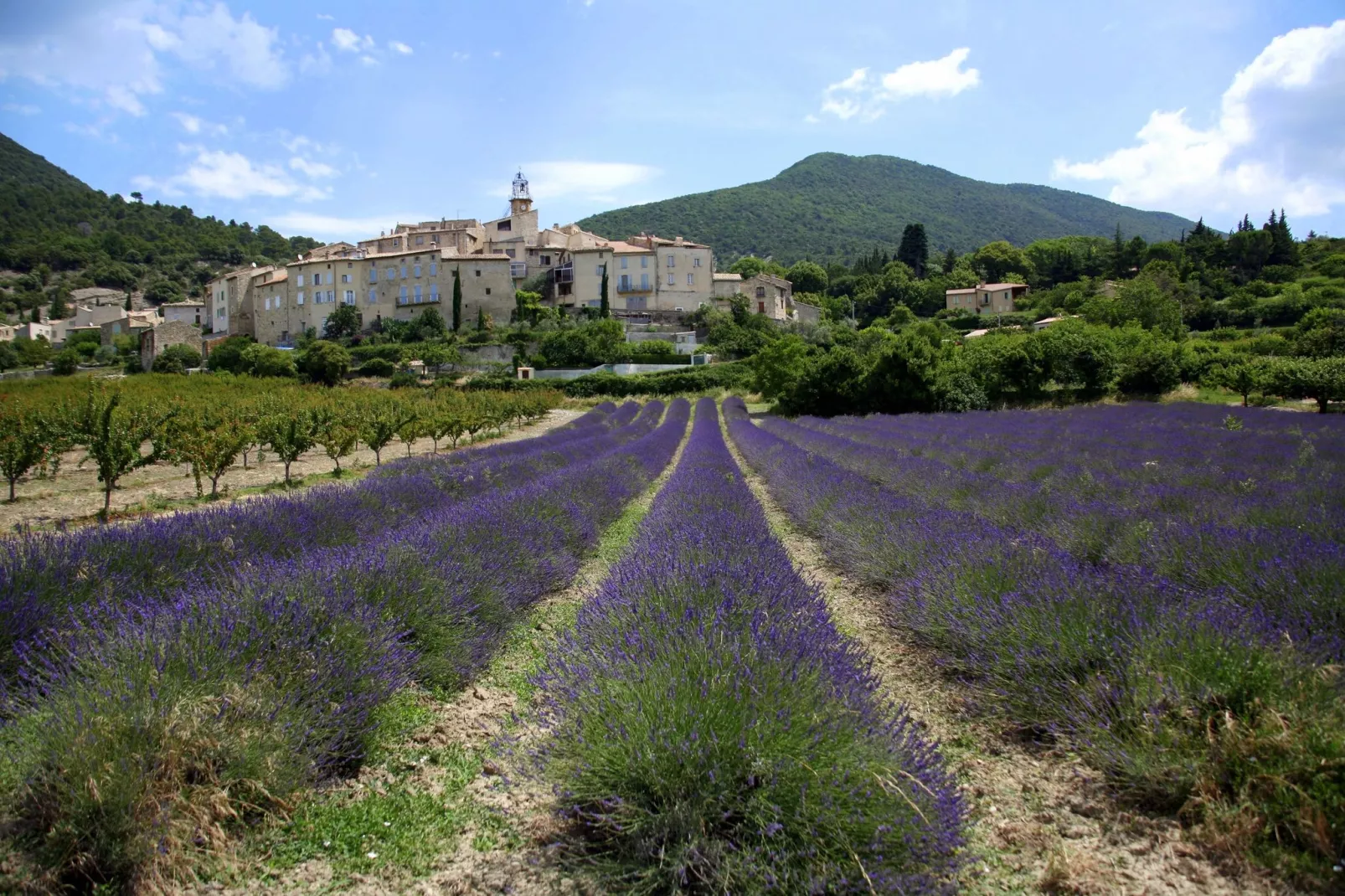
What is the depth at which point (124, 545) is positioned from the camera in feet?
16.3

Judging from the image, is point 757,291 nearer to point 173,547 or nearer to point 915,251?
point 915,251

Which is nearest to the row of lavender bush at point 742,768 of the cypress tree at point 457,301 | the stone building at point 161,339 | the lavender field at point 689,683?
the lavender field at point 689,683

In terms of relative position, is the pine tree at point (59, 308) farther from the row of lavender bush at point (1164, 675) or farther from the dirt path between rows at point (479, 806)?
the row of lavender bush at point (1164, 675)

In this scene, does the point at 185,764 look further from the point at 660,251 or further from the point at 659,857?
the point at 660,251

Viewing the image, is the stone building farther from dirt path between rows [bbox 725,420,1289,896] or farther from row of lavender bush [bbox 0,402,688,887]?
dirt path between rows [bbox 725,420,1289,896]

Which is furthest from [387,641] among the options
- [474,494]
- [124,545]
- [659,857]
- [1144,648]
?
[474,494]

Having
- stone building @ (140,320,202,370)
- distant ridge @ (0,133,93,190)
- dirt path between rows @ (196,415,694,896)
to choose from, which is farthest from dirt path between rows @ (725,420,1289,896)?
distant ridge @ (0,133,93,190)

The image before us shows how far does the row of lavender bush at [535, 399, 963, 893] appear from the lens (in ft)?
6.95

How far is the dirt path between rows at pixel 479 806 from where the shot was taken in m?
2.40

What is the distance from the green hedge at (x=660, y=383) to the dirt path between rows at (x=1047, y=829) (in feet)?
144

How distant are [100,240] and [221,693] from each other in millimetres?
140914

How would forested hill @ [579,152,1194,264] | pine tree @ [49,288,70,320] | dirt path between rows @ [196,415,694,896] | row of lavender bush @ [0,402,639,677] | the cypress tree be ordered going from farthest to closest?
1. forested hill @ [579,152,1194,264]
2. pine tree @ [49,288,70,320]
3. the cypress tree
4. row of lavender bush @ [0,402,639,677]
5. dirt path between rows @ [196,415,694,896]

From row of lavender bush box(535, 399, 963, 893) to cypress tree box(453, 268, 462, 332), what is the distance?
64.1m

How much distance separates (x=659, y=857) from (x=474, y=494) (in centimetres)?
714
